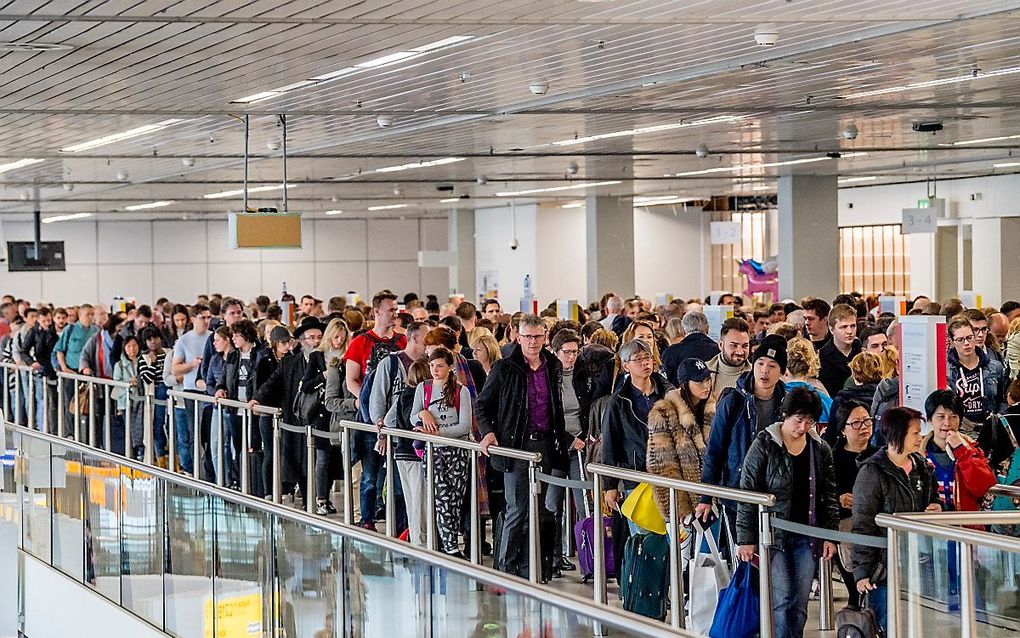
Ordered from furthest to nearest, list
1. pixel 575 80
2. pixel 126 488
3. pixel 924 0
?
1. pixel 575 80
2. pixel 126 488
3. pixel 924 0

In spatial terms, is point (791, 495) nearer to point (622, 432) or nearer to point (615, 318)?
point (622, 432)

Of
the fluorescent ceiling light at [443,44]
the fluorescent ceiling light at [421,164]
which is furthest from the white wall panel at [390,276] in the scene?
the fluorescent ceiling light at [443,44]

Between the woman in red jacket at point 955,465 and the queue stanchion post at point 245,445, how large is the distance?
7033 mm

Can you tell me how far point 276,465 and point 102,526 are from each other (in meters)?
1.58

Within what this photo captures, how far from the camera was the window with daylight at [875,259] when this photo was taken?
33.7 metres

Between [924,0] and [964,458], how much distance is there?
10.1 ft

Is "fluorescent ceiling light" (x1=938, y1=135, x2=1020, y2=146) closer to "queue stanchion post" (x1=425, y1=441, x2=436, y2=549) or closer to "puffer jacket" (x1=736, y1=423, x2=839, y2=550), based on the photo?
"queue stanchion post" (x1=425, y1=441, x2=436, y2=549)

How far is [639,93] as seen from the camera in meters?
13.2

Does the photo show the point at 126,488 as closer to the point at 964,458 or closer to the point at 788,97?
the point at 964,458

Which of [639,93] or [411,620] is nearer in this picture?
[411,620]

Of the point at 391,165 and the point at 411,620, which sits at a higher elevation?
the point at 391,165

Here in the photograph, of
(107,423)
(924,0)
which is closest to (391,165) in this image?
(107,423)

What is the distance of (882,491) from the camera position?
6.57 m

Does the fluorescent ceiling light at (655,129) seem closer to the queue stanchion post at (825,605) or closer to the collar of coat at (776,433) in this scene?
the queue stanchion post at (825,605)
